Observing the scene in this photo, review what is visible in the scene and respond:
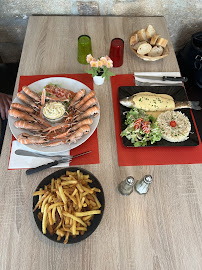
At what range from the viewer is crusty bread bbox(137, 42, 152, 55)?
149 cm

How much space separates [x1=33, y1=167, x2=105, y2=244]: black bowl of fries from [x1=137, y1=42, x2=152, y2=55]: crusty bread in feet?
3.28

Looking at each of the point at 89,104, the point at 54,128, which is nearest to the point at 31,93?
the point at 54,128

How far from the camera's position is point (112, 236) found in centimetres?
99

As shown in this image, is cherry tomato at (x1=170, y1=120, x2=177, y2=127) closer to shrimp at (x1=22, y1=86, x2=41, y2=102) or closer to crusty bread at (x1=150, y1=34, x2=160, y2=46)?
crusty bread at (x1=150, y1=34, x2=160, y2=46)

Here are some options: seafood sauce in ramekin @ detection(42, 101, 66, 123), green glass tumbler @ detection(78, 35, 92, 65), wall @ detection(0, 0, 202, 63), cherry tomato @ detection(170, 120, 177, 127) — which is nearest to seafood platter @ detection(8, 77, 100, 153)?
seafood sauce in ramekin @ detection(42, 101, 66, 123)

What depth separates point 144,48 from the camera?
150 cm

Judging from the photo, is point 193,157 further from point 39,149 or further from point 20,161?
point 20,161

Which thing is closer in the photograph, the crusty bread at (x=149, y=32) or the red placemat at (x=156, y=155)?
the red placemat at (x=156, y=155)

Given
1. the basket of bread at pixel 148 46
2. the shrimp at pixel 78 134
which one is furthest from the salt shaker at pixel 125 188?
the basket of bread at pixel 148 46

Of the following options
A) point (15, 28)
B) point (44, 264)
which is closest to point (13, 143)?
point (44, 264)

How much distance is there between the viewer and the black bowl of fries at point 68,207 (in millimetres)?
879

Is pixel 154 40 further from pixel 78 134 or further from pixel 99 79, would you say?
pixel 78 134

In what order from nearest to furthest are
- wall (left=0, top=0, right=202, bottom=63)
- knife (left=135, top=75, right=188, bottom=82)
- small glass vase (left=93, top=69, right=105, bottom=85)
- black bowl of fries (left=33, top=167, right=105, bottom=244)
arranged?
black bowl of fries (left=33, top=167, right=105, bottom=244) < small glass vase (left=93, top=69, right=105, bottom=85) < knife (left=135, top=75, right=188, bottom=82) < wall (left=0, top=0, right=202, bottom=63)

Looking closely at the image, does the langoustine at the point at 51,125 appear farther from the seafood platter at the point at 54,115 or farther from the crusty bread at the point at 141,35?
the crusty bread at the point at 141,35
